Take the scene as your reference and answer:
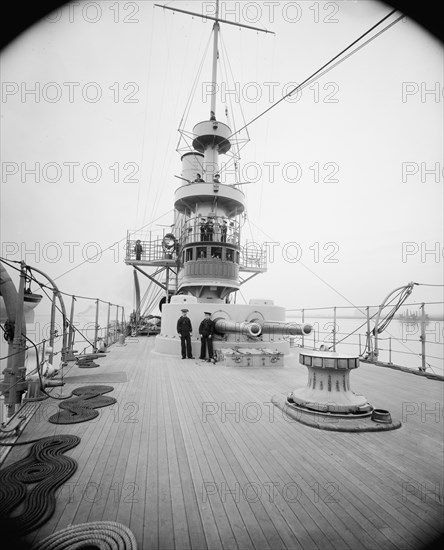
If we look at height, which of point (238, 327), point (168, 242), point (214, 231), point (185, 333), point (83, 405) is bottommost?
point (83, 405)

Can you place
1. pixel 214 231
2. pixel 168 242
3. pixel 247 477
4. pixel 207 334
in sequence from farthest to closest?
pixel 168 242
pixel 214 231
pixel 207 334
pixel 247 477

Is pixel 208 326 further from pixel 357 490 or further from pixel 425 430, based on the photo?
pixel 357 490

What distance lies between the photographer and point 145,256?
19219 millimetres

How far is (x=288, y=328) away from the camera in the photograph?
25.8 feet

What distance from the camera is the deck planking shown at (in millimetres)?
2029

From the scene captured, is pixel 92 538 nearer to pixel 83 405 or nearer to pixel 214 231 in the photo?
pixel 83 405

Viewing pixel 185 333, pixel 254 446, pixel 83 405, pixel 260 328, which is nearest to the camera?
pixel 254 446

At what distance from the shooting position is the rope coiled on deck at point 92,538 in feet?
5.98

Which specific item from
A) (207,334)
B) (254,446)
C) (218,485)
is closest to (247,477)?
(218,485)

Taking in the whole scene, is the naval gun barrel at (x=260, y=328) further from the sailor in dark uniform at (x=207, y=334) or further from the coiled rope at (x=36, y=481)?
the coiled rope at (x=36, y=481)

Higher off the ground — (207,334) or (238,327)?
(238,327)

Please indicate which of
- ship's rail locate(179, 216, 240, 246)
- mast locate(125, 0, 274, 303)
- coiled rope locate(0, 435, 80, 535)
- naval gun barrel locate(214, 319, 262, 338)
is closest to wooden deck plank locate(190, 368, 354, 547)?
coiled rope locate(0, 435, 80, 535)

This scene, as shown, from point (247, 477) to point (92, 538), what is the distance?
1.28 meters

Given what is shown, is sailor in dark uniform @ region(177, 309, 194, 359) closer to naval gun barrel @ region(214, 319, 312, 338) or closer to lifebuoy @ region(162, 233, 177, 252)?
naval gun barrel @ region(214, 319, 312, 338)
